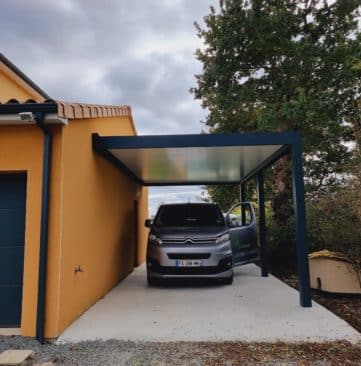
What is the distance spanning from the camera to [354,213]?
709cm

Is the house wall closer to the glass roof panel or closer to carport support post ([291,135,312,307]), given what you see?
the glass roof panel

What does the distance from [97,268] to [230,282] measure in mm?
3038

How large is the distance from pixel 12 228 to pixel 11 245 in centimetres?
23

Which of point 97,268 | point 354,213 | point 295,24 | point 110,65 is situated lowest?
point 97,268

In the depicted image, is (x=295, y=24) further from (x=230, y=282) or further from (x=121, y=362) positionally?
(x=121, y=362)

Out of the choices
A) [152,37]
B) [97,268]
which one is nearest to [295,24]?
[152,37]

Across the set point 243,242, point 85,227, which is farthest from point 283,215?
point 85,227

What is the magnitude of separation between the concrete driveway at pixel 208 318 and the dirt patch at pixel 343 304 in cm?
51

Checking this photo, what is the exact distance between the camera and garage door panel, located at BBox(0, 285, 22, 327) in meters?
4.57

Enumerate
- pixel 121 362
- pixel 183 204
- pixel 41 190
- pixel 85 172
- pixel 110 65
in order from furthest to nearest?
pixel 110 65 → pixel 183 204 → pixel 85 172 → pixel 41 190 → pixel 121 362

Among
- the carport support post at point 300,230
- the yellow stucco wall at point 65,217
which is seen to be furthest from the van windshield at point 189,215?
the carport support post at point 300,230

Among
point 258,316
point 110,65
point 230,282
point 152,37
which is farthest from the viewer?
point 110,65

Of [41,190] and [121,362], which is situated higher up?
[41,190]

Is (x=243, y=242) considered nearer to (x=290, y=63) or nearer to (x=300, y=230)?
(x=300, y=230)
